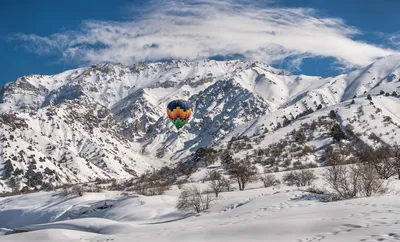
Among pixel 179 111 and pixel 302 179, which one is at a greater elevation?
pixel 179 111

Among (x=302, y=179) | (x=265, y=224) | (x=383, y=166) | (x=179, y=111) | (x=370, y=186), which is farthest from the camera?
(x=179, y=111)

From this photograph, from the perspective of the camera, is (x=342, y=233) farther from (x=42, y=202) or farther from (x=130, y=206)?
(x=42, y=202)

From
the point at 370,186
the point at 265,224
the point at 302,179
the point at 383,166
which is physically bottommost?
the point at 265,224

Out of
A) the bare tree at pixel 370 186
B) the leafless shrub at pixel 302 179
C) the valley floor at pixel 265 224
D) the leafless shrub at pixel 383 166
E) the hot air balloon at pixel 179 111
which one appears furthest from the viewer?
the hot air balloon at pixel 179 111

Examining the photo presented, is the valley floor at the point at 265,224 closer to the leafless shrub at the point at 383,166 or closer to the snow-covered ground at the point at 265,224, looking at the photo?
the snow-covered ground at the point at 265,224

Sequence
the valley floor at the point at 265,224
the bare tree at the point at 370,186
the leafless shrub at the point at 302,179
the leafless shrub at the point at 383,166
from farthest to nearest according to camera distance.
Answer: the leafless shrub at the point at 302,179, the leafless shrub at the point at 383,166, the bare tree at the point at 370,186, the valley floor at the point at 265,224

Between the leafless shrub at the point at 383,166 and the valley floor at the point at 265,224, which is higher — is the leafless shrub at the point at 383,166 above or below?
above

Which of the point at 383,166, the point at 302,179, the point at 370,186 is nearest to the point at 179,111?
the point at 302,179

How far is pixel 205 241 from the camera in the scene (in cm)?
1836

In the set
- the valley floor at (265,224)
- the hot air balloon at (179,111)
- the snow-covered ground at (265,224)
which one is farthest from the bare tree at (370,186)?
the hot air balloon at (179,111)

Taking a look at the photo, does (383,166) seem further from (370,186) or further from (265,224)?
(265,224)

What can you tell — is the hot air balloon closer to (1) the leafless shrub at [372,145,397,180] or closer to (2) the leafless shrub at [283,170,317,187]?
(2) the leafless shrub at [283,170,317,187]

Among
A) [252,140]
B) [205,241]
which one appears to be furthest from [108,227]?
[252,140]

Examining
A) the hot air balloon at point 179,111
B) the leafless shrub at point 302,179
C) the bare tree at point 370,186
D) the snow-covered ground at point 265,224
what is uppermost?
the hot air balloon at point 179,111
